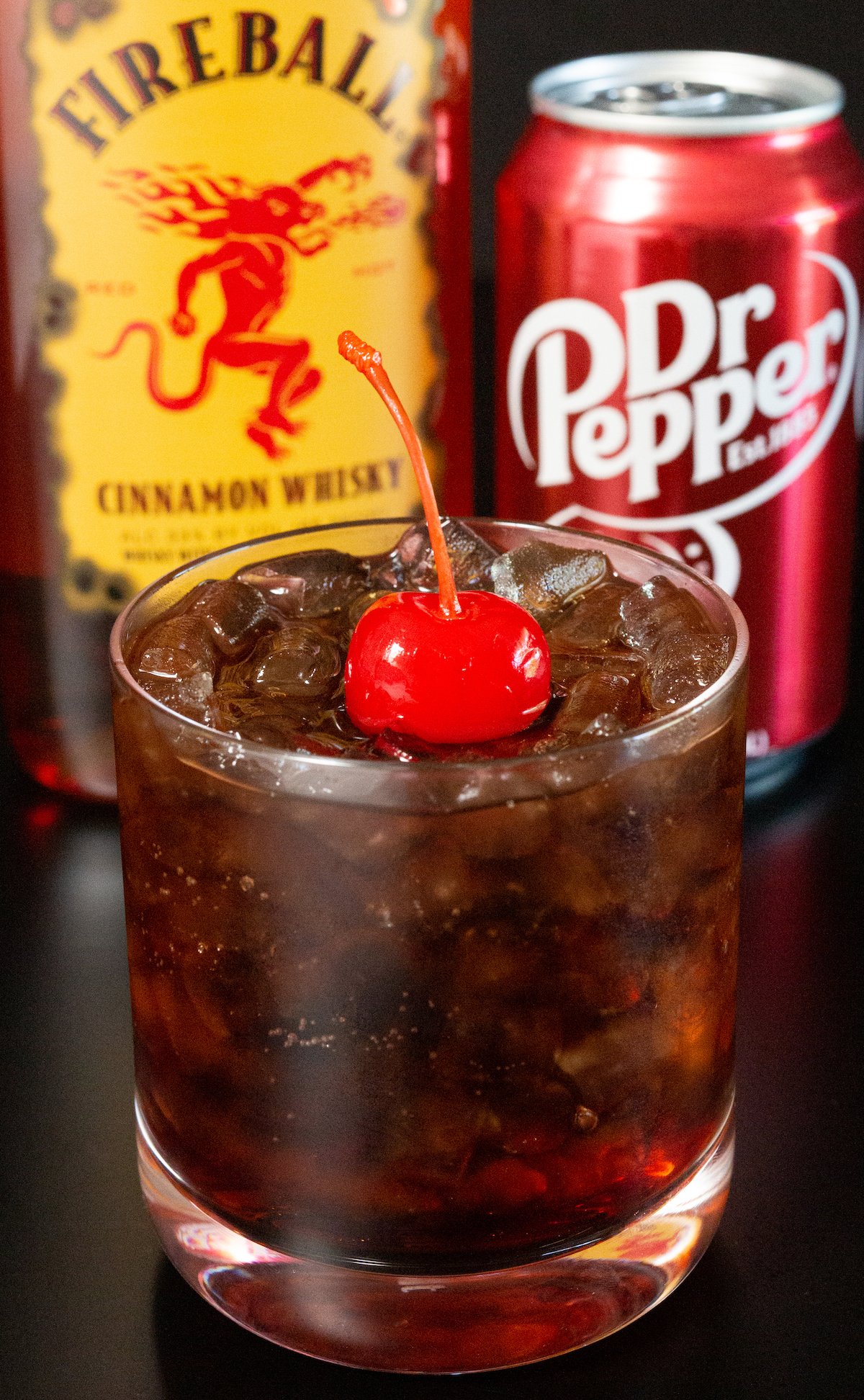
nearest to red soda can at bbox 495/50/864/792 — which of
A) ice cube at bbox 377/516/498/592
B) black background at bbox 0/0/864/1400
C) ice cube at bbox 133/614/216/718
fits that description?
black background at bbox 0/0/864/1400

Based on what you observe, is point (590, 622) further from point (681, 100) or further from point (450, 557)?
point (681, 100)

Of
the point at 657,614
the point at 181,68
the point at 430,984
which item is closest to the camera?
the point at 430,984

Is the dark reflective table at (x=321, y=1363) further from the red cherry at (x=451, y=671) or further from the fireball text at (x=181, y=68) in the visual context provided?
the fireball text at (x=181, y=68)

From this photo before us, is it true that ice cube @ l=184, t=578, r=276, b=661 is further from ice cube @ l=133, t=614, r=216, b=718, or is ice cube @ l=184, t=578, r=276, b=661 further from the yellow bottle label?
the yellow bottle label

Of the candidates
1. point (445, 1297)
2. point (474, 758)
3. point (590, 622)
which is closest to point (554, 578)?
point (590, 622)

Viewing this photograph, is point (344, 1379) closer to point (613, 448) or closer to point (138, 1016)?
point (138, 1016)

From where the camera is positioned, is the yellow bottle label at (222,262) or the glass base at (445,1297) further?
the yellow bottle label at (222,262)

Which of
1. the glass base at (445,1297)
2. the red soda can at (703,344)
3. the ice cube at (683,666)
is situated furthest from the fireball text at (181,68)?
the glass base at (445,1297)
